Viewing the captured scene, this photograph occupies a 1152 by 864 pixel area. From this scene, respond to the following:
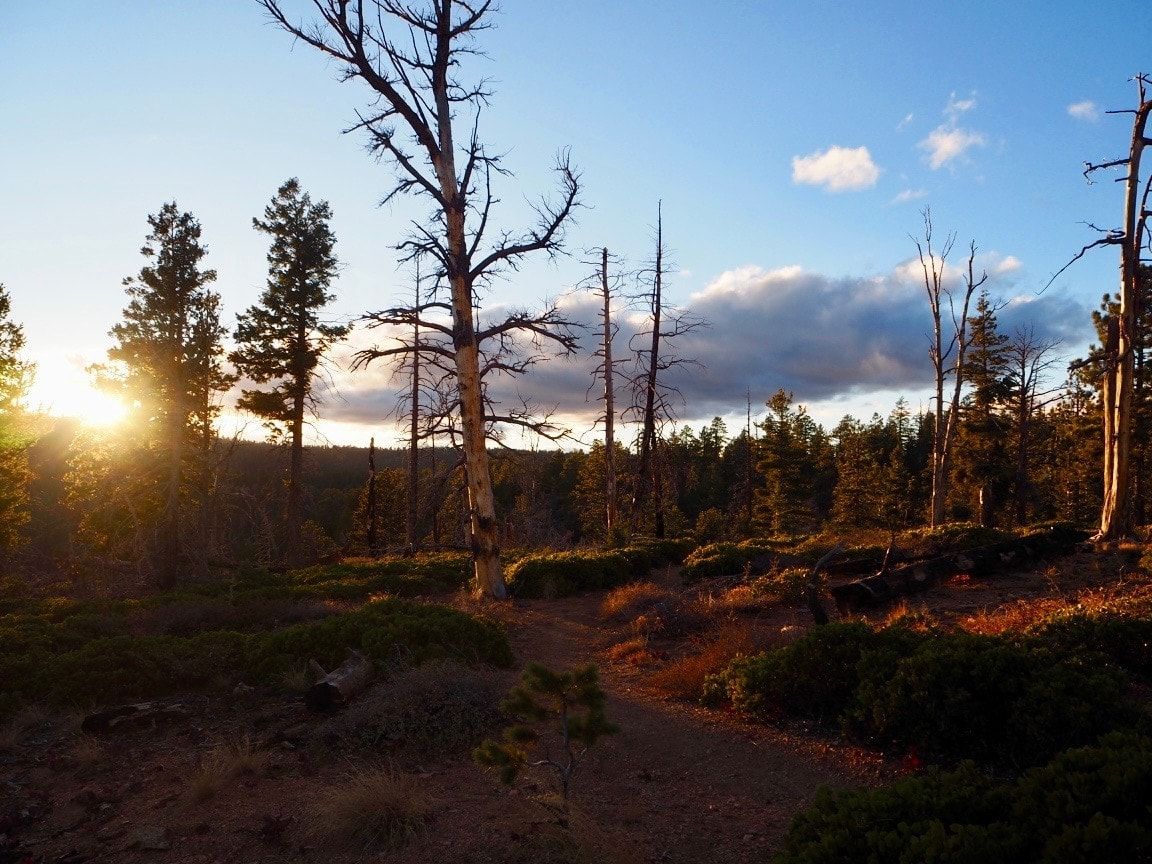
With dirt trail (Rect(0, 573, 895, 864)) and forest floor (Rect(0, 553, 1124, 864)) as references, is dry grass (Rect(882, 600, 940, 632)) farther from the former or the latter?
dirt trail (Rect(0, 573, 895, 864))

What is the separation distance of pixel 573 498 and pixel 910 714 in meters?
66.5

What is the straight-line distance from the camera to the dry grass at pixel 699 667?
8.01m

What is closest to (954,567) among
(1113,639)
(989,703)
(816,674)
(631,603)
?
(631,603)

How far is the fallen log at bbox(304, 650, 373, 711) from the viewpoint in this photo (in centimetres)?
728

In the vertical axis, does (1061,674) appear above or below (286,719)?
above

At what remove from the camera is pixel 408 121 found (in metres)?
13.3

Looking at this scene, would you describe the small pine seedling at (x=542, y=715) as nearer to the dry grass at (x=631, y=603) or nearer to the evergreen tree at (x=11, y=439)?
the dry grass at (x=631, y=603)

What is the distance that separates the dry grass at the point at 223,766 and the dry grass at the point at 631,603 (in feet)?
25.0

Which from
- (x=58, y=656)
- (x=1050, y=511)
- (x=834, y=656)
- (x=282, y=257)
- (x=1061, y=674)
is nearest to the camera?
(x=1061, y=674)

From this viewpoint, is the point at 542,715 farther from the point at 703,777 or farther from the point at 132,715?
the point at 132,715

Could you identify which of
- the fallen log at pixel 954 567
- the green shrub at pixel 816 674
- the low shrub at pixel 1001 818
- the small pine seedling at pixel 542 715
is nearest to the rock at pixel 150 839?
the small pine seedling at pixel 542 715

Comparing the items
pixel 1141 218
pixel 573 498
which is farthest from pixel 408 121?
pixel 573 498

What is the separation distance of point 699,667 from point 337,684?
4.17 m

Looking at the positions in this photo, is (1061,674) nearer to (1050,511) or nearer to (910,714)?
(910,714)
